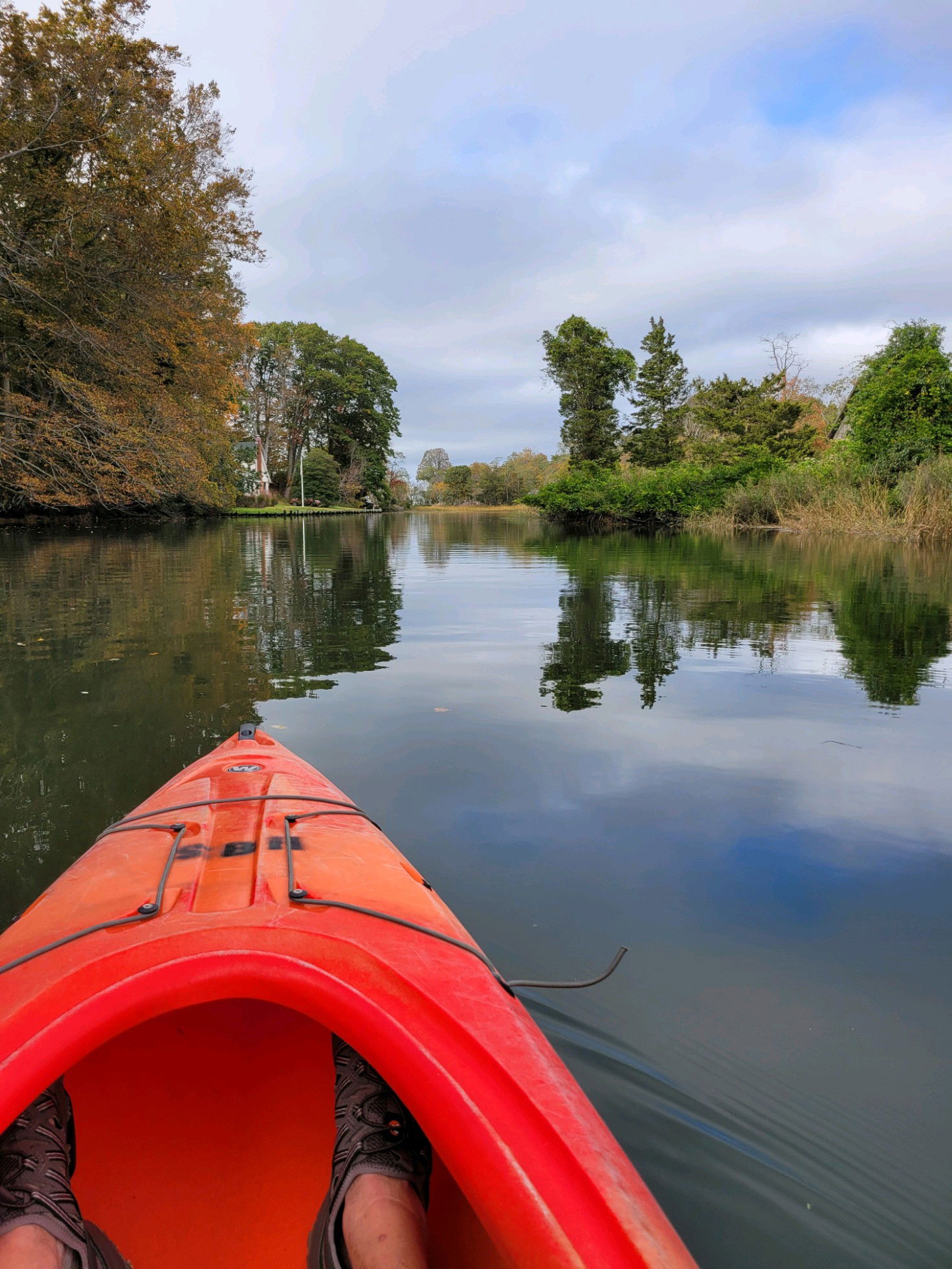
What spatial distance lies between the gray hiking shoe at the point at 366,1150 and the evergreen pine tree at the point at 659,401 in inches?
1526

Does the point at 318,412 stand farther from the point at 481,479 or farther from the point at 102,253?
the point at 102,253

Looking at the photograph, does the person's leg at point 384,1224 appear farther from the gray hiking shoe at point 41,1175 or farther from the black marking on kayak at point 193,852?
the black marking on kayak at point 193,852

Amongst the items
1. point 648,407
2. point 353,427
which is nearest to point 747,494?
point 648,407

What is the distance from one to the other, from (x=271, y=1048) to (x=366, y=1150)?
523 mm

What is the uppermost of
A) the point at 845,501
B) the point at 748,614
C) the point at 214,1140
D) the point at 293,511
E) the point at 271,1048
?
the point at 293,511

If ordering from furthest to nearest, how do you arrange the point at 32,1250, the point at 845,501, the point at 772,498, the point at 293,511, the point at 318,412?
the point at 318,412 → the point at 293,511 → the point at 772,498 → the point at 845,501 → the point at 32,1250

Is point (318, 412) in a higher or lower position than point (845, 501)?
higher

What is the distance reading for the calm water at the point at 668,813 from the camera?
5.27 ft

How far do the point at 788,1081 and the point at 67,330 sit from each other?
19.3m

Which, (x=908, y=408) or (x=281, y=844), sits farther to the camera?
(x=908, y=408)

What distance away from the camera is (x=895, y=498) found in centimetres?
1780

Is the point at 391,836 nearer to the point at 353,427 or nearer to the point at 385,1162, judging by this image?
the point at 385,1162

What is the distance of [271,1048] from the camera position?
6.29 ft

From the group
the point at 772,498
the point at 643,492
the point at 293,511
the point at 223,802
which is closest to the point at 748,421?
the point at 643,492
